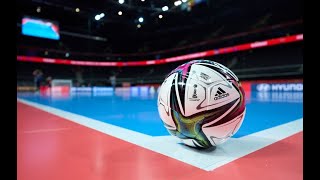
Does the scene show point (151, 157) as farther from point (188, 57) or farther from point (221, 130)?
point (188, 57)

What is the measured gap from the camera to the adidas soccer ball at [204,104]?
4.02 feet

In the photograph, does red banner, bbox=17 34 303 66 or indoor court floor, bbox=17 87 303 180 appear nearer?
indoor court floor, bbox=17 87 303 180

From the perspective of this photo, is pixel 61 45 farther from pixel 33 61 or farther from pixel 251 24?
pixel 251 24

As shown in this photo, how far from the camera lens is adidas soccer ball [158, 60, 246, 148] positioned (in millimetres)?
1226

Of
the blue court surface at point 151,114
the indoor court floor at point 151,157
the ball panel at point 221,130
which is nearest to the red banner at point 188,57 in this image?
the blue court surface at point 151,114

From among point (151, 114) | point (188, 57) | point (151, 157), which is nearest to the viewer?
point (151, 157)

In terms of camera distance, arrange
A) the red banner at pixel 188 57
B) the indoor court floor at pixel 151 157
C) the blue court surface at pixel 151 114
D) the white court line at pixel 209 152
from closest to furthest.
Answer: the indoor court floor at pixel 151 157
the white court line at pixel 209 152
the blue court surface at pixel 151 114
the red banner at pixel 188 57

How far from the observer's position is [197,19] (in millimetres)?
16000

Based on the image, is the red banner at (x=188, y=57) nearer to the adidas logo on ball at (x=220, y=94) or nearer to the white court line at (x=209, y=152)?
the white court line at (x=209, y=152)

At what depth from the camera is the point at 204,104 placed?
48.1 inches

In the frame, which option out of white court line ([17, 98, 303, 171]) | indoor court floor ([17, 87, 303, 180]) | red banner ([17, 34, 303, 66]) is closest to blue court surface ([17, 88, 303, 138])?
white court line ([17, 98, 303, 171])

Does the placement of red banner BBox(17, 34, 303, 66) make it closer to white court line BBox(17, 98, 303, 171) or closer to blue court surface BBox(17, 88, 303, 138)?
blue court surface BBox(17, 88, 303, 138)

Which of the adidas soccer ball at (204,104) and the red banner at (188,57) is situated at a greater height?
the red banner at (188,57)

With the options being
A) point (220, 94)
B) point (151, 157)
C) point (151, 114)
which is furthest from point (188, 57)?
point (151, 157)
